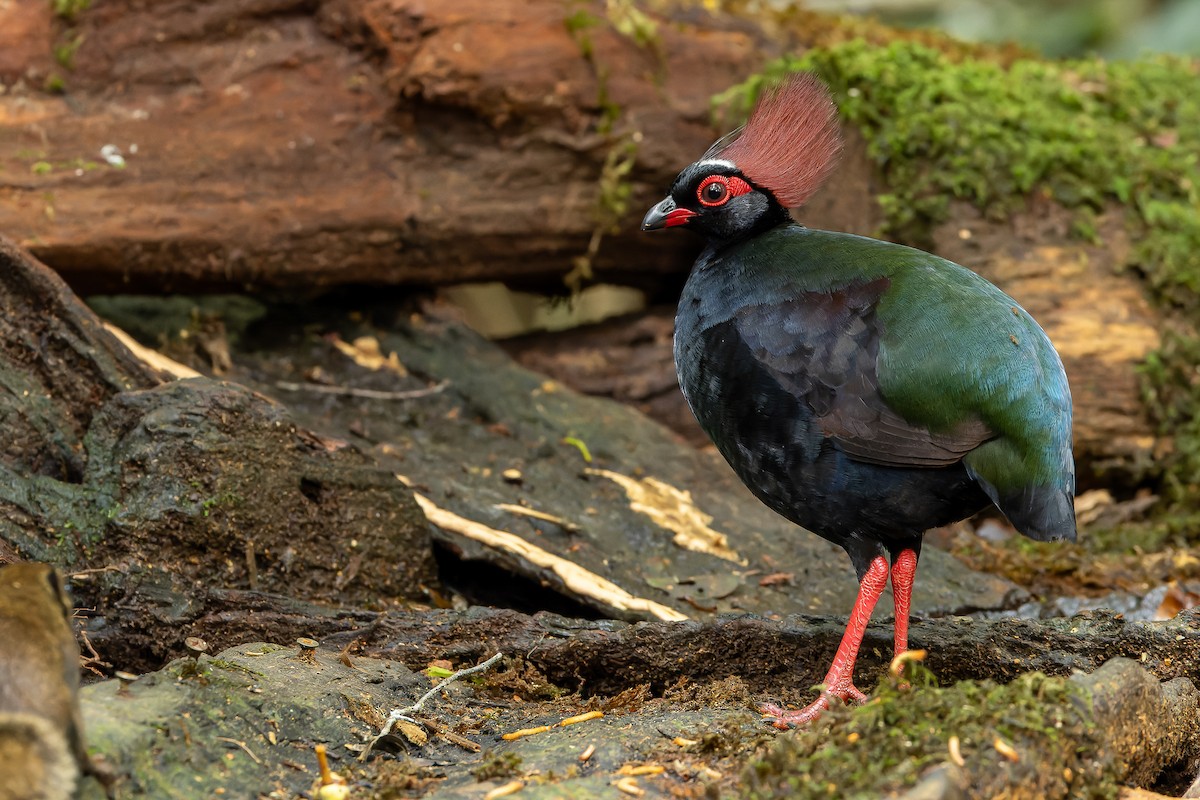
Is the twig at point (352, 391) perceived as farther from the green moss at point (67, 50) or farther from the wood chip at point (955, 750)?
the wood chip at point (955, 750)

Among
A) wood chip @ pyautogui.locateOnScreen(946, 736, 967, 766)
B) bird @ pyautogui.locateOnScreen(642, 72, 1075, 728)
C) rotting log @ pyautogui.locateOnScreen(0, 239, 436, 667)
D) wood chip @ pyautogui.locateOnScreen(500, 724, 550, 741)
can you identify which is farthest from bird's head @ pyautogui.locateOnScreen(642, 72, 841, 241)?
wood chip @ pyautogui.locateOnScreen(946, 736, 967, 766)

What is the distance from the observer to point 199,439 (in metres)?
4.27

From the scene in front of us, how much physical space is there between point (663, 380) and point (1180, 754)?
428 centimetres

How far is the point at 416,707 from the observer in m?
3.37

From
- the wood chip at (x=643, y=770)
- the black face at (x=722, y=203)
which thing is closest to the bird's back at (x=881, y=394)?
the black face at (x=722, y=203)

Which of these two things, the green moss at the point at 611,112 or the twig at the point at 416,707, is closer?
the twig at the point at 416,707

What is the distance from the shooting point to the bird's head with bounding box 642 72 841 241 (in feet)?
14.7

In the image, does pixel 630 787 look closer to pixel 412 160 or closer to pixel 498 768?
pixel 498 768

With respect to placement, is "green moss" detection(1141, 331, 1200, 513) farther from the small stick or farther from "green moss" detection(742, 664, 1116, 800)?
the small stick

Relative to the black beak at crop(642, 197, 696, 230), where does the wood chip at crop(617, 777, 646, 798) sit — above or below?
below

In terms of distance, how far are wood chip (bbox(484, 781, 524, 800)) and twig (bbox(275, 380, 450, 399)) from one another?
149 inches

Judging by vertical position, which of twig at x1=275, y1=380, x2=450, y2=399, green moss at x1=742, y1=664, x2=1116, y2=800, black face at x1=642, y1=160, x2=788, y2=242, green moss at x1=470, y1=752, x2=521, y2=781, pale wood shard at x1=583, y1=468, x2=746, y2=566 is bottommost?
pale wood shard at x1=583, y1=468, x2=746, y2=566

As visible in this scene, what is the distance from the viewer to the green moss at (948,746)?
2521 mm

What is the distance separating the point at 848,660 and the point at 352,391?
11.4 feet
